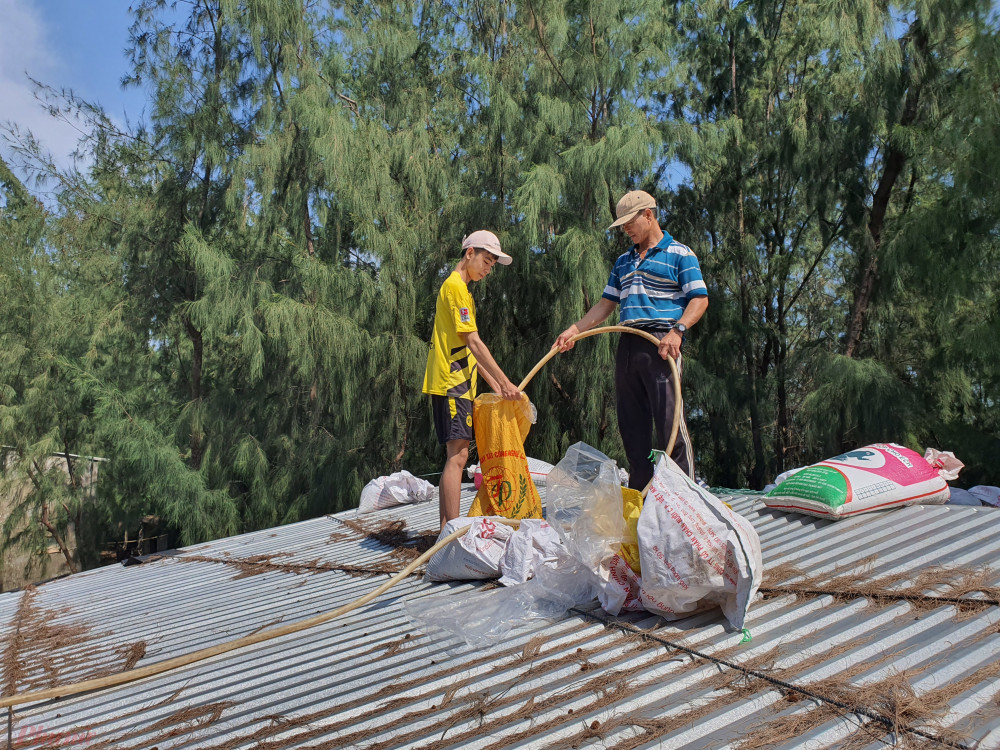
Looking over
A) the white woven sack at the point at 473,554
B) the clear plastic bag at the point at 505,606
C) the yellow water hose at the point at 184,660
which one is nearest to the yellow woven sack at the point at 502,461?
the white woven sack at the point at 473,554

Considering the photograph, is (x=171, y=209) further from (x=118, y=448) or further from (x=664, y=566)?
(x=664, y=566)

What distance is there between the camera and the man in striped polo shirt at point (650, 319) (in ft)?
9.46

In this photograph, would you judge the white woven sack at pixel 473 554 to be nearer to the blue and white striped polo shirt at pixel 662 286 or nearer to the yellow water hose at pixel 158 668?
the yellow water hose at pixel 158 668

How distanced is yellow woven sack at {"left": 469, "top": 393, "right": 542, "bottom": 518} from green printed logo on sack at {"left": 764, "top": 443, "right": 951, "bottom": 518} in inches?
44.2

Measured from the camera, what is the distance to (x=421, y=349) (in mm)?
7902

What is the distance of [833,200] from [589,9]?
3.28 m

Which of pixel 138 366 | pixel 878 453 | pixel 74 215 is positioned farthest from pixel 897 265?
pixel 74 215

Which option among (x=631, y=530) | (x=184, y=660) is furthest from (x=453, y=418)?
(x=184, y=660)

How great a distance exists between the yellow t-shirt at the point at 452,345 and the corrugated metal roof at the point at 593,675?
36.5 inches

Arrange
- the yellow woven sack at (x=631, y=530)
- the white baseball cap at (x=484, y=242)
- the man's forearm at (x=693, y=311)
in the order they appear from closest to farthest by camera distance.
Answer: the yellow woven sack at (x=631, y=530), the man's forearm at (x=693, y=311), the white baseball cap at (x=484, y=242)

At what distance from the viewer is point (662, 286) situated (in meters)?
2.96

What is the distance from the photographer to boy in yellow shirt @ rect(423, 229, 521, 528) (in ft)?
10.7

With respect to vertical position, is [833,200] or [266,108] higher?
[266,108]

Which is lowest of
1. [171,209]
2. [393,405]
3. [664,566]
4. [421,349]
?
[664,566]
